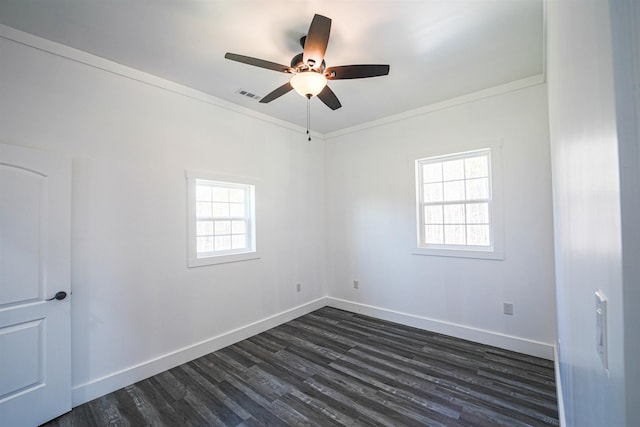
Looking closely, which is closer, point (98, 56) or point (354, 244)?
point (98, 56)

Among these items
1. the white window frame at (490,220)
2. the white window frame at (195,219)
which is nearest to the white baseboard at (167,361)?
the white window frame at (195,219)

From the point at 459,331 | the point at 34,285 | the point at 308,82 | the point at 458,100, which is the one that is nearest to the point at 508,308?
the point at 459,331

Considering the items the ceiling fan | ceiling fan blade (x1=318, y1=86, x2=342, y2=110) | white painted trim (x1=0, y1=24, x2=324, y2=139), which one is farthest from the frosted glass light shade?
white painted trim (x1=0, y1=24, x2=324, y2=139)

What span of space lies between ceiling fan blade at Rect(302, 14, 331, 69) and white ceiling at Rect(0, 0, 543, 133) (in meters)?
0.28

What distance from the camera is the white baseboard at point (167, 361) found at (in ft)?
7.68

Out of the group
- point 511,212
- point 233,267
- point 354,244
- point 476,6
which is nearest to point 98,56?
point 233,267

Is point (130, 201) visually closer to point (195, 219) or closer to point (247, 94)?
point (195, 219)

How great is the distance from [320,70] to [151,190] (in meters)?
2.05

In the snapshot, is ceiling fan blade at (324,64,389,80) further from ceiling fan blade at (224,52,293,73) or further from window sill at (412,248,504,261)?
window sill at (412,248,504,261)

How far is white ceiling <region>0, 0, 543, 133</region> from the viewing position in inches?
77.2

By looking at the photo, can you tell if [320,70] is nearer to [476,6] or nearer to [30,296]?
[476,6]

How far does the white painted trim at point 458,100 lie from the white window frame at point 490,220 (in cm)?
61

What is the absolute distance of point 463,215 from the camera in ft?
11.5

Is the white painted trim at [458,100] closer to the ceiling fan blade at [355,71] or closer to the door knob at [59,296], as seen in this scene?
the ceiling fan blade at [355,71]
